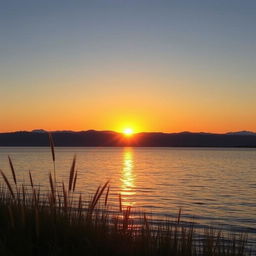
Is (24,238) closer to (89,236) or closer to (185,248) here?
(89,236)

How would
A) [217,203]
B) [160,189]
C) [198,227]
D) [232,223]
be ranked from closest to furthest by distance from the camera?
1. [198,227]
2. [232,223]
3. [217,203]
4. [160,189]

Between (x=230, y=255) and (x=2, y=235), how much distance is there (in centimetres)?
354

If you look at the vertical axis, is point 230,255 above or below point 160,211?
above

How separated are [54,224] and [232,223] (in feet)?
46.0

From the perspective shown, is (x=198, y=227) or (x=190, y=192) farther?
(x=190, y=192)

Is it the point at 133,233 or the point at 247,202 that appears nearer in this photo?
the point at 133,233

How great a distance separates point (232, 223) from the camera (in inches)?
789

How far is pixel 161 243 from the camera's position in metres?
7.05

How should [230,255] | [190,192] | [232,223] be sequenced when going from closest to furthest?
[230,255] → [232,223] → [190,192]

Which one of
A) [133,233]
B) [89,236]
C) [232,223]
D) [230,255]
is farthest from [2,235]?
[232,223]

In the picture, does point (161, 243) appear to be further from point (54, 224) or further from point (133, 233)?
point (54, 224)

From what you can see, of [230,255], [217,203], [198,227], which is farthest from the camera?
[217,203]

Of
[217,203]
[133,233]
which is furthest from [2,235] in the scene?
[217,203]

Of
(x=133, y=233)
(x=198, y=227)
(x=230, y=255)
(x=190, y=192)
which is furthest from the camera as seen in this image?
(x=190, y=192)
